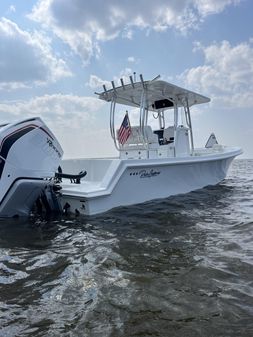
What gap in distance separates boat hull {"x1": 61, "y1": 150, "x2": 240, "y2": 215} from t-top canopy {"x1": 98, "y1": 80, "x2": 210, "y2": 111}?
1.80 metres

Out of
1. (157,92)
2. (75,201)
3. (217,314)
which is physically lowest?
(217,314)

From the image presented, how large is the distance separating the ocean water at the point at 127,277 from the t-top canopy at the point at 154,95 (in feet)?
11.8

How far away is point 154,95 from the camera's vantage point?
9.06 meters

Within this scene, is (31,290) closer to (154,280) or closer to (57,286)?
(57,286)

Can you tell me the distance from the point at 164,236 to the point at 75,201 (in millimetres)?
2155

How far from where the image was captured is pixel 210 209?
6.66m

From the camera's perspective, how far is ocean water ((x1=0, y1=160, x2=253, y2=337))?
2.32 m

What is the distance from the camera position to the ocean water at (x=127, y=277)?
7.60 ft

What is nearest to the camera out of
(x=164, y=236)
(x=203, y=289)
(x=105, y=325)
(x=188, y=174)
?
(x=105, y=325)

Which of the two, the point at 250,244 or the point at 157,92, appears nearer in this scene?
the point at 250,244

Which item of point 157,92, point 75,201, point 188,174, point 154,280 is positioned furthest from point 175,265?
point 157,92

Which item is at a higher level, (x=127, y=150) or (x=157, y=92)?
(x=157, y=92)

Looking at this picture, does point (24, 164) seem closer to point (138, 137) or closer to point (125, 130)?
point (125, 130)

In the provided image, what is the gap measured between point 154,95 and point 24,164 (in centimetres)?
479
